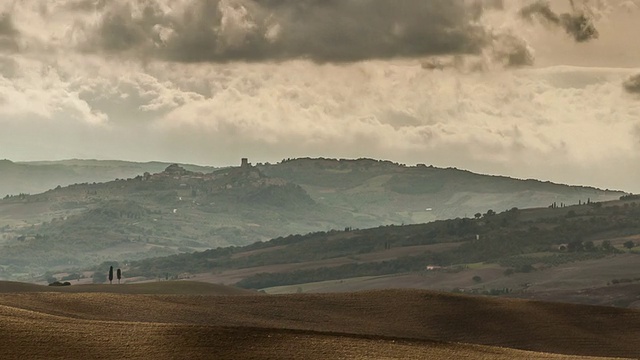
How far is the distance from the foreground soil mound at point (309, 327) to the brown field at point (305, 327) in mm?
130

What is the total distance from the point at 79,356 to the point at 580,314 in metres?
90.9

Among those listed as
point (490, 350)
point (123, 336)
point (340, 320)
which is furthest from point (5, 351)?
point (340, 320)

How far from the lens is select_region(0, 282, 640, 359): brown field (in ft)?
327

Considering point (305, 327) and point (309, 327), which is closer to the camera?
point (309, 327)

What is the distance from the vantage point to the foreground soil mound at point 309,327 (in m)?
99.8

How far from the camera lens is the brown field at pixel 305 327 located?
99.6m

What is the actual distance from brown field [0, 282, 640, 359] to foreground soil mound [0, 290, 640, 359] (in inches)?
5.1

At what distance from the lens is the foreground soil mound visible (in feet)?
327

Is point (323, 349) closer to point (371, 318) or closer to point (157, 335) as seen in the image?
point (157, 335)

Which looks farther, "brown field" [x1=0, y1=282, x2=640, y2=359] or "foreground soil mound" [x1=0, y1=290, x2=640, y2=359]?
"foreground soil mound" [x1=0, y1=290, x2=640, y2=359]

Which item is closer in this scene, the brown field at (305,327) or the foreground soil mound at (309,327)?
the brown field at (305,327)

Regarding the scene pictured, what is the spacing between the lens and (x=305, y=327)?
148 meters

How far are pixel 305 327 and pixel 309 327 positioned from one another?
1.56 ft

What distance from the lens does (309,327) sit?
485ft
